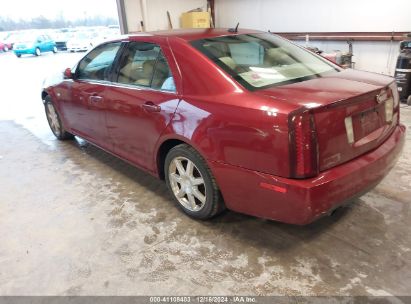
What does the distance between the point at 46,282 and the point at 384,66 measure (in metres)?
6.40

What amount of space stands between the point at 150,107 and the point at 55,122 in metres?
2.36

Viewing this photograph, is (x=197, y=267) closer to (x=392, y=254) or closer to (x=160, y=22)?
(x=392, y=254)

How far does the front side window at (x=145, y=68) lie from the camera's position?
2.30m

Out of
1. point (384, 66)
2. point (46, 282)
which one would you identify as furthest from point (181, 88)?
point (384, 66)

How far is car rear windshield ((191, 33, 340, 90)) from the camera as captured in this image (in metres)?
2.00

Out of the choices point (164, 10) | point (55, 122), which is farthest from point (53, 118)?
point (164, 10)

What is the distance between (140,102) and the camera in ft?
7.93

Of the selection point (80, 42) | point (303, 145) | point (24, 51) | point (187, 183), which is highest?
point (80, 42)

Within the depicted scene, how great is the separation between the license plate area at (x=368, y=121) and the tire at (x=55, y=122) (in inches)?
133

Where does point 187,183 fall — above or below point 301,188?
below

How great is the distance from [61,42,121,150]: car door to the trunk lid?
1.63 meters

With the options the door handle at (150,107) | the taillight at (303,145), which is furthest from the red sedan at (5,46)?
the taillight at (303,145)

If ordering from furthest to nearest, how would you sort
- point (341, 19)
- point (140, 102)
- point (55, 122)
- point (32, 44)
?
point (32, 44), point (341, 19), point (55, 122), point (140, 102)

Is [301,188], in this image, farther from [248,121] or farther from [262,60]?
[262,60]
